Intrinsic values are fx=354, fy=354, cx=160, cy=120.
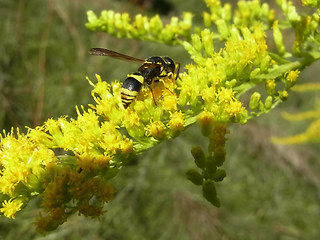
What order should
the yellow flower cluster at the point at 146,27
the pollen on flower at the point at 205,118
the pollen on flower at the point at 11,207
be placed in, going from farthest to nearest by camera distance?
1. the yellow flower cluster at the point at 146,27
2. the pollen on flower at the point at 205,118
3. the pollen on flower at the point at 11,207

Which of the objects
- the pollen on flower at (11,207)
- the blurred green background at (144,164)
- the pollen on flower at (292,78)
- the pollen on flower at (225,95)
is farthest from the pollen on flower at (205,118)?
the blurred green background at (144,164)

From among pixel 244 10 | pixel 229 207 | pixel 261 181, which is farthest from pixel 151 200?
pixel 244 10

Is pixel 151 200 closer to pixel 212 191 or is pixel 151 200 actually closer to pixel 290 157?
pixel 290 157

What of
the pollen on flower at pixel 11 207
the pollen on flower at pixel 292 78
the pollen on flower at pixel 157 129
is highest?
the pollen on flower at pixel 292 78

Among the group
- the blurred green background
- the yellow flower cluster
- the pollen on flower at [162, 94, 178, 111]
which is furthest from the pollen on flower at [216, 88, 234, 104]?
the blurred green background

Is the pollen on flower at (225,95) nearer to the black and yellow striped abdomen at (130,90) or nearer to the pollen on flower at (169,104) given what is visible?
the pollen on flower at (169,104)

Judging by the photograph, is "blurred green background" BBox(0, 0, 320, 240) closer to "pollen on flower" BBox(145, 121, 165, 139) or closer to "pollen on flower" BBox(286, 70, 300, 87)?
"pollen on flower" BBox(145, 121, 165, 139)
